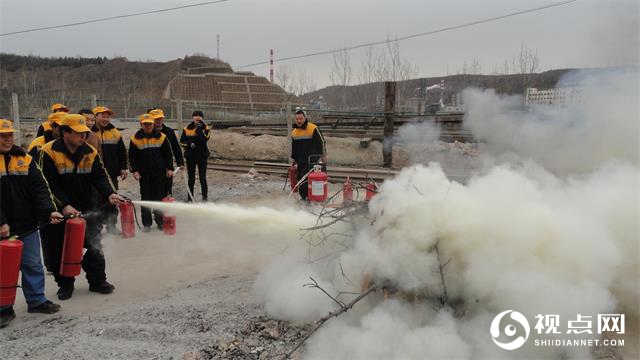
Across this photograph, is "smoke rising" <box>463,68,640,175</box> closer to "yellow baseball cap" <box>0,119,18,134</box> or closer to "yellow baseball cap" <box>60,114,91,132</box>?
"yellow baseball cap" <box>60,114,91,132</box>

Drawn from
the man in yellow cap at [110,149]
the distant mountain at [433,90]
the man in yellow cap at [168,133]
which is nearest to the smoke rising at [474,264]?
the man in yellow cap at [110,149]

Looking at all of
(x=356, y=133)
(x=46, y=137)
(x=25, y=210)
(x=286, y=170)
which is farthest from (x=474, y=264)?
(x=356, y=133)

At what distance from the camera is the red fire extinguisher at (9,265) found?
4.23m

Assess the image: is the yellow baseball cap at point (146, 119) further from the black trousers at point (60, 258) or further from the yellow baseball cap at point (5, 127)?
the yellow baseball cap at point (5, 127)

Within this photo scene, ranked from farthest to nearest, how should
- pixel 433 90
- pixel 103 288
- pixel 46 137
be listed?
pixel 433 90
pixel 46 137
pixel 103 288

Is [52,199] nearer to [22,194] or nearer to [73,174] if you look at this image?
[22,194]

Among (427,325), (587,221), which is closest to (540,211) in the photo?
(587,221)

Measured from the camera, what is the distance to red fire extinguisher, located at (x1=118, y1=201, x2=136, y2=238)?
6.67 m

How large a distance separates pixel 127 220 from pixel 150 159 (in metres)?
1.09

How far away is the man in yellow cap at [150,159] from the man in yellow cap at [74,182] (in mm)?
2095

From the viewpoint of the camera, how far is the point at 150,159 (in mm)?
7383

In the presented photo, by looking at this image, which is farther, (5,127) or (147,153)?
(147,153)

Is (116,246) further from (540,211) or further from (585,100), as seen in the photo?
(585,100)

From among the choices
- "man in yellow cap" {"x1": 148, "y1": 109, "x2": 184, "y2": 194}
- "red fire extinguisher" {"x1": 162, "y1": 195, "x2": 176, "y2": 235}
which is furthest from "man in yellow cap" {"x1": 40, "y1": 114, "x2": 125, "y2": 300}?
"man in yellow cap" {"x1": 148, "y1": 109, "x2": 184, "y2": 194}
